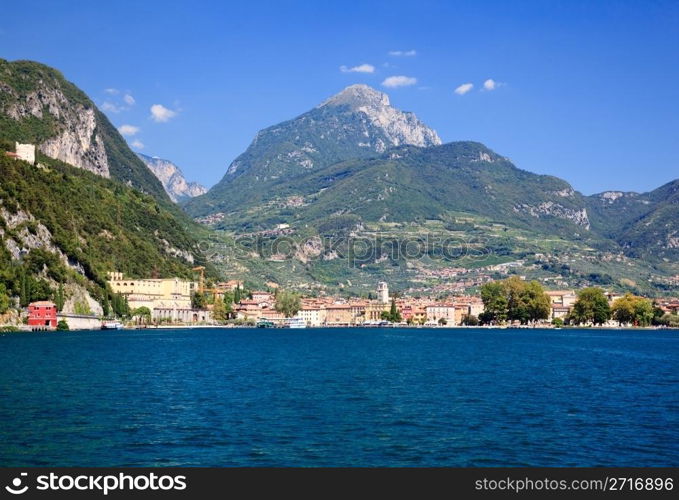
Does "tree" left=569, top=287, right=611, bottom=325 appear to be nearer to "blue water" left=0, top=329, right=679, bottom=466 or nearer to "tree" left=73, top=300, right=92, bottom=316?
"tree" left=73, top=300, right=92, bottom=316

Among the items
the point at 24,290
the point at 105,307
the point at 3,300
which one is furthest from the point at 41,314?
the point at 105,307

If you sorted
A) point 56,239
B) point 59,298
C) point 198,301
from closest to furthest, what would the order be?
point 59,298, point 56,239, point 198,301

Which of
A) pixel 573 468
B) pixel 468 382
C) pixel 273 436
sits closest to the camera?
pixel 573 468

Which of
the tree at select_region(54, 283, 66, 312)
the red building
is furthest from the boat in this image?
the red building

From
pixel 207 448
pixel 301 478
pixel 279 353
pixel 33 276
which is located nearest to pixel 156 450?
pixel 207 448

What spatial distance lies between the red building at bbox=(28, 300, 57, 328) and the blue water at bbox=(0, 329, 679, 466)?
175 feet

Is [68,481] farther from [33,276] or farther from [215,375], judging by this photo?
[33,276]

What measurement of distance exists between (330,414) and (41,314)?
9475 cm

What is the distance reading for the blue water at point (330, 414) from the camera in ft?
101

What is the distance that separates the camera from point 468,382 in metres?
57.3

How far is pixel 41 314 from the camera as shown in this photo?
412ft

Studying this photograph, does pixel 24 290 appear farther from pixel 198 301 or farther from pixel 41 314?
pixel 198 301

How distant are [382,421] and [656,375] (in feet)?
115

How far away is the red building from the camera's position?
124438mm
